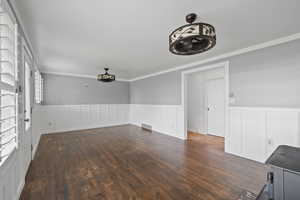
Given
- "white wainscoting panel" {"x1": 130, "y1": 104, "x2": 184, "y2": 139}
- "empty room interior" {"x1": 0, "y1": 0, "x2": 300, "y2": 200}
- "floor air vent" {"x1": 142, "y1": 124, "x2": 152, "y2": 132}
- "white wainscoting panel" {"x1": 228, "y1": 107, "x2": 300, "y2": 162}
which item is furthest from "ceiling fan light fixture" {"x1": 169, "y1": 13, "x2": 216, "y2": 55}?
"floor air vent" {"x1": 142, "y1": 124, "x2": 152, "y2": 132}

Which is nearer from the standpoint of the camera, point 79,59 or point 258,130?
point 258,130

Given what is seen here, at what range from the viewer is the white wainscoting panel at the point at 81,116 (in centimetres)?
498

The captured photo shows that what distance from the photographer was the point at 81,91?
5.68m

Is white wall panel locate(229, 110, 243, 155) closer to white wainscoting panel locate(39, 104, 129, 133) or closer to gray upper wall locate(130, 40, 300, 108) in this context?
gray upper wall locate(130, 40, 300, 108)

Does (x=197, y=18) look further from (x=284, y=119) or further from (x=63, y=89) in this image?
(x=63, y=89)

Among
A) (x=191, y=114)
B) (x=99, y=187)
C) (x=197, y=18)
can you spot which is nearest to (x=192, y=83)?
(x=191, y=114)

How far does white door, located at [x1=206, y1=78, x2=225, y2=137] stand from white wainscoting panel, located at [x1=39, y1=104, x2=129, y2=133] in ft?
12.9

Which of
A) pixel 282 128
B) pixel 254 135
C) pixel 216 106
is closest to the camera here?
pixel 282 128

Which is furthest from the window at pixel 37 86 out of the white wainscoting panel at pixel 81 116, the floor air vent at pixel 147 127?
the floor air vent at pixel 147 127

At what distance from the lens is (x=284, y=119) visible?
92.9 inches

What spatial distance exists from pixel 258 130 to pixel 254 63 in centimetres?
137

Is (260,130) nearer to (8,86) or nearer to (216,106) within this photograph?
(216,106)

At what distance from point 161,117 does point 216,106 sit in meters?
2.04

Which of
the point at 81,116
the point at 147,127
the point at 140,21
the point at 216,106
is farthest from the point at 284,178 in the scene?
the point at 81,116
